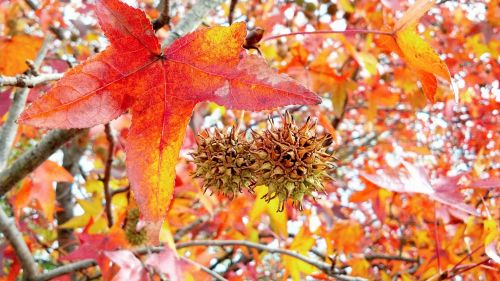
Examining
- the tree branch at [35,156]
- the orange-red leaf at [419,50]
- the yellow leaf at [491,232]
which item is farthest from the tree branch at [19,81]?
the yellow leaf at [491,232]

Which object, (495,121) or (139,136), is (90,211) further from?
(495,121)

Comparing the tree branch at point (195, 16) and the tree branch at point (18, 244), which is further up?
the tree branch at point (195, 16)

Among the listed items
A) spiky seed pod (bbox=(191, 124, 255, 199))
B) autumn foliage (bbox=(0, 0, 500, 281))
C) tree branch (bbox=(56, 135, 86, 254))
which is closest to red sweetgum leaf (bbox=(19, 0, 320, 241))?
autumn foliage (bbox=(0, 0, 500, 281))

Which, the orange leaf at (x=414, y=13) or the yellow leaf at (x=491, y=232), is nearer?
the orange leaf at (x=414, y=13)

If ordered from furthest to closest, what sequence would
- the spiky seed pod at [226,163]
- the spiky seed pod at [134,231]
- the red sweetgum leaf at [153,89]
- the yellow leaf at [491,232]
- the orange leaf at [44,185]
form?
1. the spiky seed pod at [134,231]
2. the orange leaf at [44,185]
3. the yellow leaf at [491,232]
4. the spiky seed pod at [226,163]
5. the red sweetgum leaf at [153,89]

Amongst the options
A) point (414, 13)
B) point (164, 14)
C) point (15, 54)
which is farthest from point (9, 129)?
point (414, 13)

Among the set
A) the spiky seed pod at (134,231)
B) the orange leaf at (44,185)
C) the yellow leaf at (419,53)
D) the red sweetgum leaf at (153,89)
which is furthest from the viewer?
the spiky seed pod at (134,231)

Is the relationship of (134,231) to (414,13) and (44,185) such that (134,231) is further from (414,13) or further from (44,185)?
(414,13)

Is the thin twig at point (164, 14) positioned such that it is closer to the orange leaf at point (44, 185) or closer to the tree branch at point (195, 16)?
the tree branch at point (195, 16)
